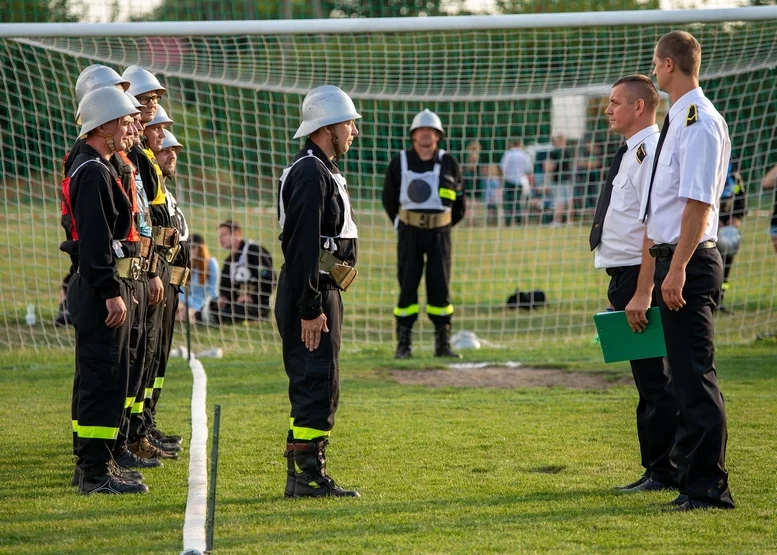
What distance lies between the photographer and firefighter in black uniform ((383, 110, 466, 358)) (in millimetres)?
10094

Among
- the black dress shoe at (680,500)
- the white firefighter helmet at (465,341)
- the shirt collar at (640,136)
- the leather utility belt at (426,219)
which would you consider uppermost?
the shirt collar at (640,136)

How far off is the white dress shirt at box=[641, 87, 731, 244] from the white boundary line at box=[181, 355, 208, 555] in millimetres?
2440

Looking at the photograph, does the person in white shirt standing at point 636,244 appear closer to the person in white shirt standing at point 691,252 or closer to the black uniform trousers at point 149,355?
the person in white shirt standing at point 691,252

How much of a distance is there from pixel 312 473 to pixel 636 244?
1.99m

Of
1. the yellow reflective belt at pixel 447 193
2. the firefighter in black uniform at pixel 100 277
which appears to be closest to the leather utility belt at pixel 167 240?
the firefighter in black uniform at pixel 100 277

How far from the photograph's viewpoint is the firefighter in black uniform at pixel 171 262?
6.52 m

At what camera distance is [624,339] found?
5113mm

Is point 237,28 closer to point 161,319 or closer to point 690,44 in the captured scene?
point 161,319

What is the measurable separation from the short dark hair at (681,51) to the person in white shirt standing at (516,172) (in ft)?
30.3

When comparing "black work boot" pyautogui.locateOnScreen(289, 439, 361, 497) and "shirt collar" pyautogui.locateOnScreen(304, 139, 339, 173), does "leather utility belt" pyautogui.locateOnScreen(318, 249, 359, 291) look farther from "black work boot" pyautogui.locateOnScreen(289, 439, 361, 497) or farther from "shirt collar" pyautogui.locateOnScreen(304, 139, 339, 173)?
"black work boot" pyautogui.locateOnScreen(289, 439, 361, 497)

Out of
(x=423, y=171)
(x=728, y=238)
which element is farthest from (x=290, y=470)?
(x=728, y=238)

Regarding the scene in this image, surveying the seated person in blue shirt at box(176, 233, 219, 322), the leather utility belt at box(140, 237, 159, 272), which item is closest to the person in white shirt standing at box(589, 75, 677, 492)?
the leather utility belt at box(140, 237, 159, 272)

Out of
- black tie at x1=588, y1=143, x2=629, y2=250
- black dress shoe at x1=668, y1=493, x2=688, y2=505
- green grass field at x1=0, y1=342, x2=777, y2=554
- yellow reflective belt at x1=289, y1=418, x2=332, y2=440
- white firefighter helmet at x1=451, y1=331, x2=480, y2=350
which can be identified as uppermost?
black tie at x1=588, y1=143, x2=629, y2=250

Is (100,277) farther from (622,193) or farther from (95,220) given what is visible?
(622,193)
